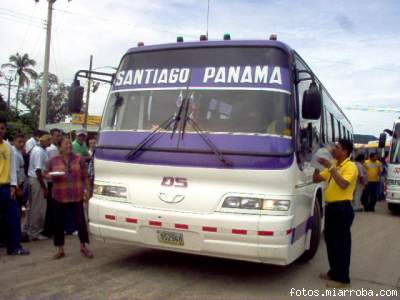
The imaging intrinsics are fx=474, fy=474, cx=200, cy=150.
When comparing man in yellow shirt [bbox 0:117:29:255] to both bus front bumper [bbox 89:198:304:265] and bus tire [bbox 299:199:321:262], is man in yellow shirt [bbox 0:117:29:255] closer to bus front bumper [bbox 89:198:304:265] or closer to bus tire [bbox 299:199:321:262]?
bus front bumper [bbox 89:198:304:265]

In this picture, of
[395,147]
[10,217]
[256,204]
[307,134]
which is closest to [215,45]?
[307,134]

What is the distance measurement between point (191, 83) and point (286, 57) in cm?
114

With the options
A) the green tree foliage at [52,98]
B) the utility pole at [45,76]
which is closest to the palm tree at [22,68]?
the green tree foliage at [52,98]

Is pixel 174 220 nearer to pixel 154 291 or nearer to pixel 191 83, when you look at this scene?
pixel 154 291

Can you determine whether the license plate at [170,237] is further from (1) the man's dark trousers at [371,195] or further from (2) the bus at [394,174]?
(1) the man's dark trousers at [371,195]

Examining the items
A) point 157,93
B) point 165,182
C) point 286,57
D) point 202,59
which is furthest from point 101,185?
point 286,57

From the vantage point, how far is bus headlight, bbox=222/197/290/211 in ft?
16.3

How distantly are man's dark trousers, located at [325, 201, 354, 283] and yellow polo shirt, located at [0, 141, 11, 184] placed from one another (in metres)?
4.32

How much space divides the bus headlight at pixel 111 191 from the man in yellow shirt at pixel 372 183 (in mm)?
11193

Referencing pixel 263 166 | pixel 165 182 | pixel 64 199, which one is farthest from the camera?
pixel 64 199

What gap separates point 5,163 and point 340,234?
4.52 meters

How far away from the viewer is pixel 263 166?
197 inches

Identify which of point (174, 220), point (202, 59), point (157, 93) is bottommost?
point (174, 220)

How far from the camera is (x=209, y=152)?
516 cm
